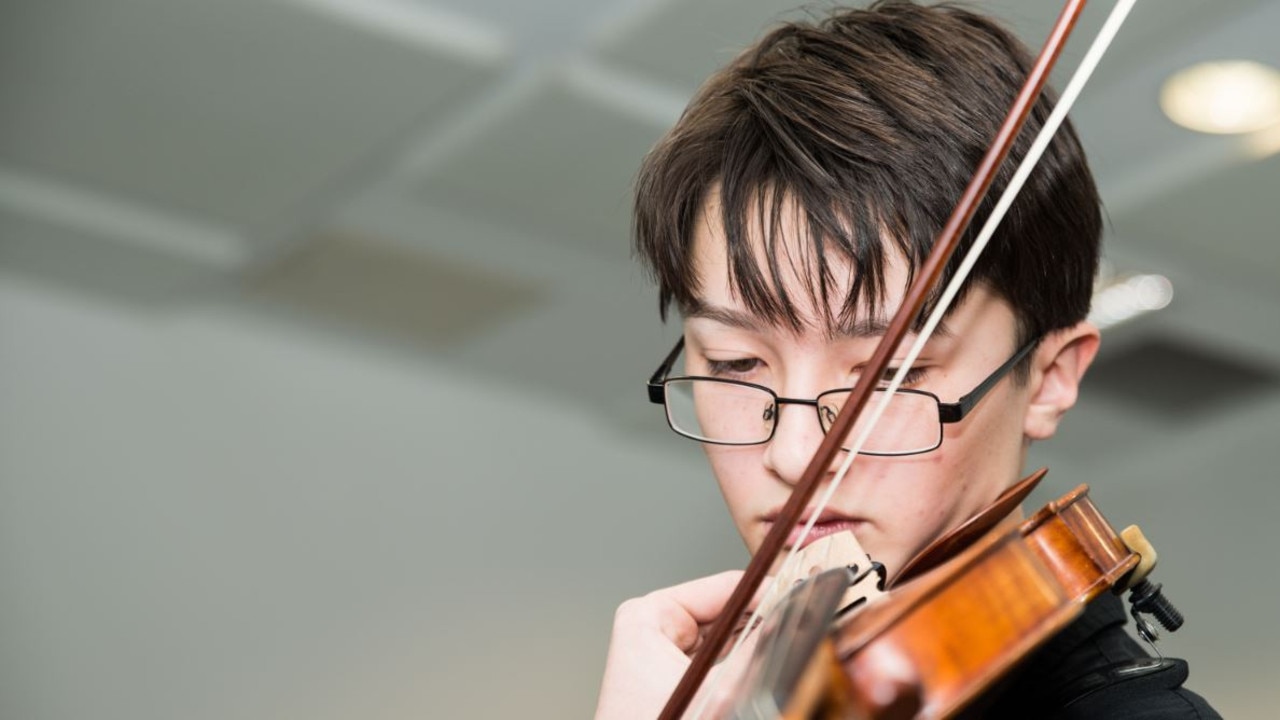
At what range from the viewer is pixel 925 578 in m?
0.60

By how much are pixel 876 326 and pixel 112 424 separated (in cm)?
268

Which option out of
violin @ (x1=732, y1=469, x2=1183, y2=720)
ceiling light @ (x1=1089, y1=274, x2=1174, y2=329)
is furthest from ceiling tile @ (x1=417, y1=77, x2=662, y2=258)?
violin @ (x1=732, y1=469, x2=1183, y2=720)

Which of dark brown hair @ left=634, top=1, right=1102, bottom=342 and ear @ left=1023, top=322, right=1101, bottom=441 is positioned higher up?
dark brown hair @ left=634, top=1, right=1102, bottom=342

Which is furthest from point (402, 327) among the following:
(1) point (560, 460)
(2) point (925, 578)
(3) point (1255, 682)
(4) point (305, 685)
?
(2) point (925, 578)

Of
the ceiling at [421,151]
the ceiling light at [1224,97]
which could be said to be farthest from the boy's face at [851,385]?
the ceiling light at [1224,97]

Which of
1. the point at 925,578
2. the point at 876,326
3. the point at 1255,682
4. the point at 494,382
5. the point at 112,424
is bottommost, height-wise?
the point at 1255,682

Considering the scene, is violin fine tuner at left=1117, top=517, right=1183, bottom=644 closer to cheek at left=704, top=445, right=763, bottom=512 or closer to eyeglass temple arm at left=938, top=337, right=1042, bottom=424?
eyeglass temple arm at left=938, top=337, right=1042, bottom=424

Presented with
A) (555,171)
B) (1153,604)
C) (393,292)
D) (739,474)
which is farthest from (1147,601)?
(393,292)

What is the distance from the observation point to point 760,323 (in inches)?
36.2

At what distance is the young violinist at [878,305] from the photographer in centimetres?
88

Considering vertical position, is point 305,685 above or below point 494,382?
below

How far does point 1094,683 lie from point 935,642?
35cm

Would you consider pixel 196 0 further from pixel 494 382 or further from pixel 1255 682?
pixel 1255 682

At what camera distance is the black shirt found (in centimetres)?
84
